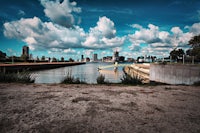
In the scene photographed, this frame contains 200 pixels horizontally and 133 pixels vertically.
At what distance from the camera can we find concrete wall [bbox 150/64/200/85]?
10.6 meters

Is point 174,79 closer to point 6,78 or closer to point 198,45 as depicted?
point 198,45

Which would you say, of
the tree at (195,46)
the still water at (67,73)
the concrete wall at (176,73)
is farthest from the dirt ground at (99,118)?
the tree at (195,46)

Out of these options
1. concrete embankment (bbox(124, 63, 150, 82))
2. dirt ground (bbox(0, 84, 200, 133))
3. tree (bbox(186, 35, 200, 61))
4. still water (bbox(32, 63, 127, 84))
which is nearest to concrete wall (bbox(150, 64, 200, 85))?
concrete embankment (bbox(124, 63, 150, 82))

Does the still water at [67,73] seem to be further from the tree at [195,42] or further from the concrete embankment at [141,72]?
the tree at [195,42]

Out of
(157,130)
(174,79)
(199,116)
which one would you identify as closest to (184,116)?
(199,116)

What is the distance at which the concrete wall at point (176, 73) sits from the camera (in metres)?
10.6

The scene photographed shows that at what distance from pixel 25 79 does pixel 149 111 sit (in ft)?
27.0

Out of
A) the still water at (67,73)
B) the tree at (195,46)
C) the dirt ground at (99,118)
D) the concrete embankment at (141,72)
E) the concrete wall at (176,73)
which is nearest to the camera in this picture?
the dirt ground at (99,118)

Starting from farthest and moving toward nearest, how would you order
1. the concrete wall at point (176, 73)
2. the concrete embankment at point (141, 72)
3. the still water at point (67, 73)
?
the concrete embankment at point (141, 72) → the still water at point (67, 73) → the concrete wall at point (176, 73)

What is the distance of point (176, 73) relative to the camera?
12430 millimetres

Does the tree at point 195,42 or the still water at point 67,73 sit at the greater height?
the tree at point 195,42

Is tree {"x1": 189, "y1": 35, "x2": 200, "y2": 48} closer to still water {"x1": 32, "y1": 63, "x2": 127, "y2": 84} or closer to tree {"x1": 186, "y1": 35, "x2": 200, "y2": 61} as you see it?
tree {"x1": 186, "y1": 35, "x2": 200, "y2": 61}

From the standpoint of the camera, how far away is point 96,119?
9.04 ft

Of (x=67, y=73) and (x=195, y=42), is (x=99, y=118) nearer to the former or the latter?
(x=67, y=73)
